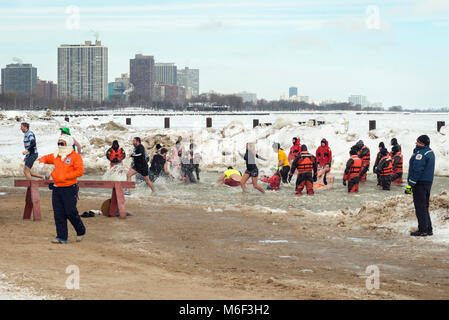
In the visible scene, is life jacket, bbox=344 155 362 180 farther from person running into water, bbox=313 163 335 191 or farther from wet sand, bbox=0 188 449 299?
wet sand, bbox=0 188 449 299

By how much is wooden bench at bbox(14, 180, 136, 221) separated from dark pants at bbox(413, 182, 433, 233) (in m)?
5.41

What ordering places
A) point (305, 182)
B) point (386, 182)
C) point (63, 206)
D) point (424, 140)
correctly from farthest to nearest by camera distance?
point (386, 182)
point (305, 182)
point (424, 140)
point (63, 206)

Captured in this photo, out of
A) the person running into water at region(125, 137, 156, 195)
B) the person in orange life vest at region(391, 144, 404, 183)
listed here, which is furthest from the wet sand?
the person in orange life vest at region(391, 144, 404, 183)

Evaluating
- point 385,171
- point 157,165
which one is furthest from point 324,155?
point 157,165

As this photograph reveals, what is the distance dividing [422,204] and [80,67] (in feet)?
609

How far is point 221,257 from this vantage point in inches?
378

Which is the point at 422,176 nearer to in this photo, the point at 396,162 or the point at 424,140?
the point at 424,140

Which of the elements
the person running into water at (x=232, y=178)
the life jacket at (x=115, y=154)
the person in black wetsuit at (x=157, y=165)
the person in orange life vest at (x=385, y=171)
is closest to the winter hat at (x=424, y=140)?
the person in orange life vest at (x=385, y=171)

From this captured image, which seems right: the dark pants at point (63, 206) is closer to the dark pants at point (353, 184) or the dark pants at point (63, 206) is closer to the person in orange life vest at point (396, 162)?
the dark pants at point (353, 184)

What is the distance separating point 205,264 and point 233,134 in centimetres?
2484

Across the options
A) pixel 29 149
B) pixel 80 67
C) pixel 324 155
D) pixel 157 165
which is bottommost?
pixel 157 165

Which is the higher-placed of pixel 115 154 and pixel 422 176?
pixel 422 176

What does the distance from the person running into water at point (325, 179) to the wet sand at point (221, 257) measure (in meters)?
5.57
